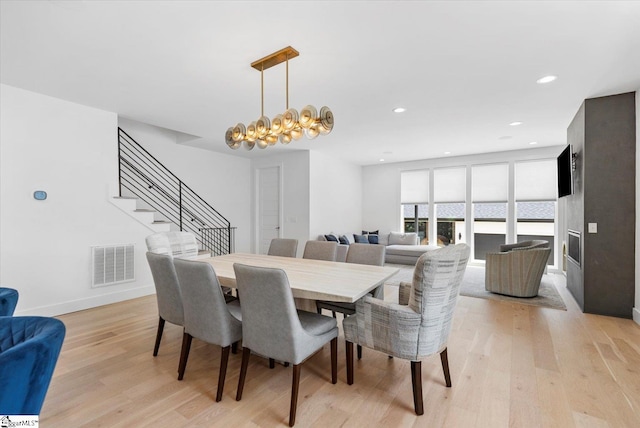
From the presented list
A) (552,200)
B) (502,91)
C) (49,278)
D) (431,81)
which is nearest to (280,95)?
(431,81)

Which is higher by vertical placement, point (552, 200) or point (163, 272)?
point (552, 200)

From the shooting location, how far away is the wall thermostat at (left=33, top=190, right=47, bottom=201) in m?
3.42

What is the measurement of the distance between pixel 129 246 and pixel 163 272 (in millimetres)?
2356

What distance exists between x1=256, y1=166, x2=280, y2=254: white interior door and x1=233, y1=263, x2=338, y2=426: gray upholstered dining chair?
4.93 m

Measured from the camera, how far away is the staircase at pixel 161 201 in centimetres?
462

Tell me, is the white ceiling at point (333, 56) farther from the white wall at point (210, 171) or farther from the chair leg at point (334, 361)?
the chair leg at point (334, 361)

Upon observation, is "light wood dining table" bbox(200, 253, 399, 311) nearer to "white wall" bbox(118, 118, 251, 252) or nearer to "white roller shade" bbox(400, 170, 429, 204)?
"white wall" bbox(118, 118, 251, 252)

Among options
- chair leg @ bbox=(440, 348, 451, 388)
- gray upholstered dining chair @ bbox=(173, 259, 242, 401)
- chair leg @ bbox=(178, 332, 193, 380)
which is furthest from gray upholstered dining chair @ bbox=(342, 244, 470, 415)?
chair leg @ bbox=(178, 332, 193, 380)

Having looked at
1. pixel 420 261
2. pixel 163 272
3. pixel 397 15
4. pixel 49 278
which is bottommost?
pixel 49 278

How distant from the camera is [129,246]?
4242 millimetres

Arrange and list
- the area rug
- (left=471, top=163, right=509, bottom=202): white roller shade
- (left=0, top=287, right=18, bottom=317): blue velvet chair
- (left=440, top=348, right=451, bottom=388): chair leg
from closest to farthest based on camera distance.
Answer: (left=0, top=287, right=18, bottom=317): blue velvet chair, (left=440, top=348, right=451, bottom=388): chair leg, the area rug, (left=471, top=163, right=509, bottom=202): white roller shade

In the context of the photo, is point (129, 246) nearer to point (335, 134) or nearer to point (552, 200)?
point (335, 134)

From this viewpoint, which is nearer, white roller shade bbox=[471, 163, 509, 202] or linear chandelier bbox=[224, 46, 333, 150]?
linear chandelier bbox=[224, 46, 333, 150]

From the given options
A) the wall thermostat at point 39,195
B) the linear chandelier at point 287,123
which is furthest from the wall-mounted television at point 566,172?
A: the wall thermostat at point 39,195
